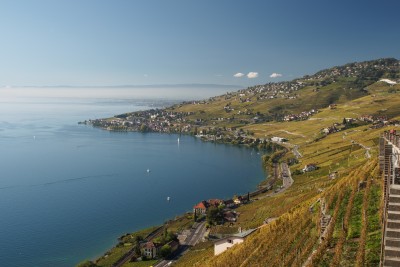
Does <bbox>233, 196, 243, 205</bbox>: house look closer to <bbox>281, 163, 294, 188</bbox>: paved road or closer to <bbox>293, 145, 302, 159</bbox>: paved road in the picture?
<bbox>281, 163, 294, 188</bbox>: paved road

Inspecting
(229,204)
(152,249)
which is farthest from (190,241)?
(229,204)

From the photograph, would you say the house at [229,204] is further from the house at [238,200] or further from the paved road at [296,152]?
the paved road at [296,152]

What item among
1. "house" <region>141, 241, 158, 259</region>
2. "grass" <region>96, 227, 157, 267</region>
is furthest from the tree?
"house" <region>141, 241, 158, 259</region>

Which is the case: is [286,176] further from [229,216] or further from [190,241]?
[190,241]

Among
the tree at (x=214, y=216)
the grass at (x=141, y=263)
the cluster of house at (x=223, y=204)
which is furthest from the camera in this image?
the cluster of house at (x=223, y=204)

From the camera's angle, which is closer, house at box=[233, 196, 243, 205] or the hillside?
the hillside

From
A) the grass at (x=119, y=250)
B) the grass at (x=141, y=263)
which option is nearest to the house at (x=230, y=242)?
the grass at (x=141, y=263)

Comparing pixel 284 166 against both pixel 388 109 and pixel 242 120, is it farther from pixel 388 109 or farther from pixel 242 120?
pixel 242 120
